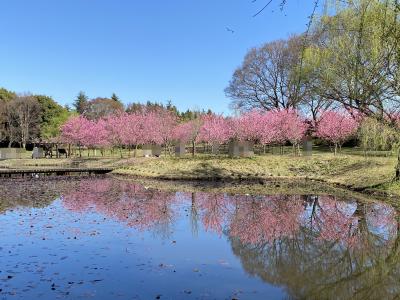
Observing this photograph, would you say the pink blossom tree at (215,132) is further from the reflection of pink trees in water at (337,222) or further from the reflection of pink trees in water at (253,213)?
the reflection of pink trees in water at (337,222)

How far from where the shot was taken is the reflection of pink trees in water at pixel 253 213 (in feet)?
38.8

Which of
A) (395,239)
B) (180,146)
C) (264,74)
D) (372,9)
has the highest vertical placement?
(264,74)

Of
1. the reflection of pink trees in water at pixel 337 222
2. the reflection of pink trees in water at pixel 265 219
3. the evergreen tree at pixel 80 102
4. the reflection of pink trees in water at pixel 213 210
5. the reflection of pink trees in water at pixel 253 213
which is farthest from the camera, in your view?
the evergreen tree at pixel 80 102

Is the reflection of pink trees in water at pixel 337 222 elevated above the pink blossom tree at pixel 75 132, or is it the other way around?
the pink blossom tree at pixel 75 132

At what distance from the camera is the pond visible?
7121mm

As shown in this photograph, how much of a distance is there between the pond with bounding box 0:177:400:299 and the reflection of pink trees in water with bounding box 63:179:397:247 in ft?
0.14

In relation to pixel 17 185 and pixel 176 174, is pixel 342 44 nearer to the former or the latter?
pixel 176 174

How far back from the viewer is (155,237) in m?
11.1

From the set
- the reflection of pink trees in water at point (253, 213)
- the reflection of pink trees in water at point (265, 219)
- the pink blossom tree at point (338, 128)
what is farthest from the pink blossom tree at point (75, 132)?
the reflection of pink trees in water at point (265, 219)

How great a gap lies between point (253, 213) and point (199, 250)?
17.4 feet

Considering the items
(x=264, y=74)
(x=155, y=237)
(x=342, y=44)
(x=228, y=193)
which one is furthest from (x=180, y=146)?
(x=155, y=237)

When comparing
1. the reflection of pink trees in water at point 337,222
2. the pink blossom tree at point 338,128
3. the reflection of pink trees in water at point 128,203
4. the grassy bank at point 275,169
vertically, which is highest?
the pink blossom tree at point 338,128

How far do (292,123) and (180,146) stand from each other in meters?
11.2

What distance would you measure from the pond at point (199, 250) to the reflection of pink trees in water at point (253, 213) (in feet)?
0.14
